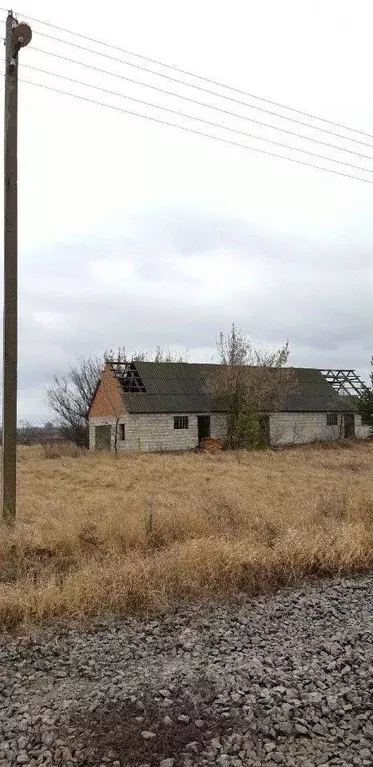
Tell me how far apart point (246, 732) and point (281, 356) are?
3540cm

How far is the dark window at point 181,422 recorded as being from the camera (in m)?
34.4

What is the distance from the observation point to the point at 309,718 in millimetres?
3480

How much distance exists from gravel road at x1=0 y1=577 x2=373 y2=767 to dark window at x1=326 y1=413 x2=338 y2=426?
35.0 metres

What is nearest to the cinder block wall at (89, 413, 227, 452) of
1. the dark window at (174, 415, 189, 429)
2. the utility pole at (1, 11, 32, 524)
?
the dark window at (174, 415, 189, 429)

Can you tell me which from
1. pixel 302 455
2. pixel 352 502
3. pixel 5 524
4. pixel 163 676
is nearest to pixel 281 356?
pixel 302 455

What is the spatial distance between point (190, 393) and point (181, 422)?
2.44 metres

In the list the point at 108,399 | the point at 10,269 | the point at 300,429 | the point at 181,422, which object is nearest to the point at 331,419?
the point at 300,429

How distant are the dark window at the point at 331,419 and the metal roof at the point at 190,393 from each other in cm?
37

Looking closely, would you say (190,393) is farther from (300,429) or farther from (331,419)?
(331,419)

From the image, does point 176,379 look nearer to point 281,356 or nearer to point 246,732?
point 281,356

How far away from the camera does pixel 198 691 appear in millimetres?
3822

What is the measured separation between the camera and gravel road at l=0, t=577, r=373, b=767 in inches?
124

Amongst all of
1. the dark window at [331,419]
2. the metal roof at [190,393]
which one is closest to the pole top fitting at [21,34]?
the metal roof at [190,393]

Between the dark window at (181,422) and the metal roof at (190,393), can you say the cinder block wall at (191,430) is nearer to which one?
the dark window at (181,422)
